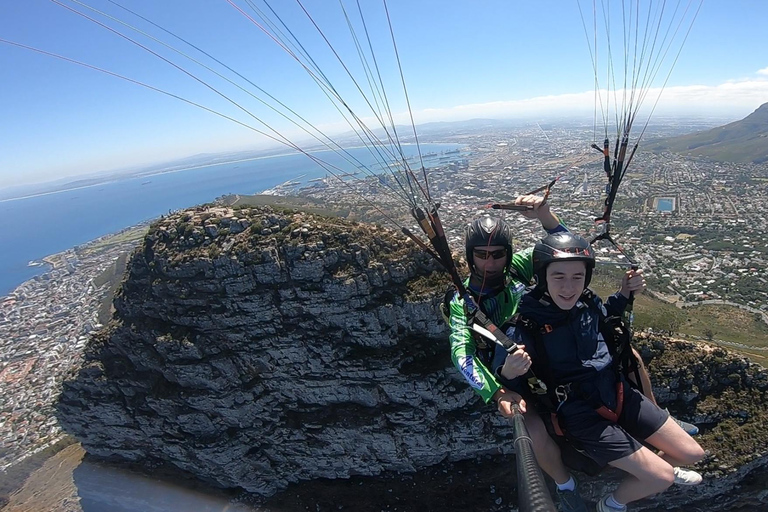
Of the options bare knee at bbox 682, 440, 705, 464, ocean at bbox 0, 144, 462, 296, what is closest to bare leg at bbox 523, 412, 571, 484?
bare knee at bbox 682, 440, 705, 464

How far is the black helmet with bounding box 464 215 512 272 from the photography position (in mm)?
4555

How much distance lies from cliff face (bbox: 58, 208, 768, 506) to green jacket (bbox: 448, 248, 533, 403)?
12656mm

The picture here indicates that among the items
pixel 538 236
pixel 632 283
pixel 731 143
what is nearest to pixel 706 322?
pixel 538 236

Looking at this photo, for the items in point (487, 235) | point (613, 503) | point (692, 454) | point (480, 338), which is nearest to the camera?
point (692, 454)

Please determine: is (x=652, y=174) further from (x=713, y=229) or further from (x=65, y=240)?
(x=65, y=240)

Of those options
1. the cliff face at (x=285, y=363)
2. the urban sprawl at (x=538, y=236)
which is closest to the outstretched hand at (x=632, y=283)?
the urban sprawl at (x=538, y=236)

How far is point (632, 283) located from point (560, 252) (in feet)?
5.85

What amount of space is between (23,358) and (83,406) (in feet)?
98.1

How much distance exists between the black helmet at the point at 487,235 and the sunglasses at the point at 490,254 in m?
0.07

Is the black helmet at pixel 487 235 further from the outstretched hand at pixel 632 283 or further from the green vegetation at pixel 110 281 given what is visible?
the green vegetation at pixel 110 281

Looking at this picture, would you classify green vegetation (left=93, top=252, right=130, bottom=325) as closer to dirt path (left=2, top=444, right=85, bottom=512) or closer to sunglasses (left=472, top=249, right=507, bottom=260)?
dirt path (left=2, top=444, right=85, bottom=512)

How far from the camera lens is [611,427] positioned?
378cm

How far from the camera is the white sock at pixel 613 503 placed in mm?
4180

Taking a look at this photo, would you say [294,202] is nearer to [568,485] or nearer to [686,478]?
[568,485]
